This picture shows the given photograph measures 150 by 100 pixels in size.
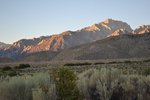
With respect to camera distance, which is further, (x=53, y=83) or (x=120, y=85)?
(x=120, y=85)

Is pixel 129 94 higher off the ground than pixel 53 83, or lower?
lower

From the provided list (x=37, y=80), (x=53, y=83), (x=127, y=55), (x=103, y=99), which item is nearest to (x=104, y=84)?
(x=103, y=99)

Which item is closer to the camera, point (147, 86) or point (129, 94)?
point (129, 94)

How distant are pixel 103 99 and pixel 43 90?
2658 mm

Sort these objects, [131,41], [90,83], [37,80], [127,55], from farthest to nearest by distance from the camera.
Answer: [131,41], [127,55], [90,83], [37,80]

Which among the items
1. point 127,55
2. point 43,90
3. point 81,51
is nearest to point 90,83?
point 43,90

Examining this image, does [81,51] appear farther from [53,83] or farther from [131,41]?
[53,83]

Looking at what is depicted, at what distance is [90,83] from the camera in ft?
36.9

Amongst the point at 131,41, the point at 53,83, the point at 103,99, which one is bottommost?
the point at 103,99

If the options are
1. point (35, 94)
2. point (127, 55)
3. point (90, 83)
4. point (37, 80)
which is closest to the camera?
point (35, 94)

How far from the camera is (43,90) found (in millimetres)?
8773

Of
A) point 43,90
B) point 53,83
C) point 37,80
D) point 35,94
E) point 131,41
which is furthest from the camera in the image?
point 131,41

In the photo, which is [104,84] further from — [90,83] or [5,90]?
[5,90]

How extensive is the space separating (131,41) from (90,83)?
121460mm
